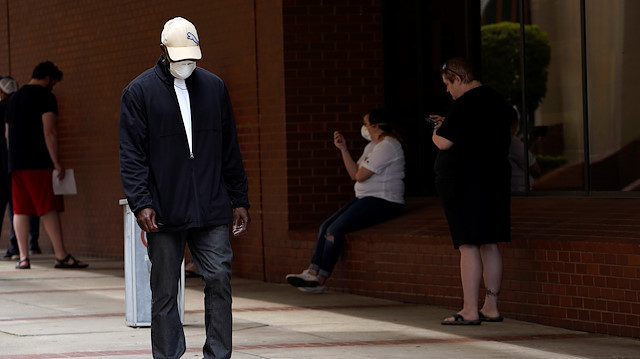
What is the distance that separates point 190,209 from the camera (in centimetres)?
637

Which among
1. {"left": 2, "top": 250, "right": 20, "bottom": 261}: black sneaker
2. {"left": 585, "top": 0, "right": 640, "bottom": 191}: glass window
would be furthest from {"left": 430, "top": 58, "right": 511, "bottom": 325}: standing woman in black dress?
{"left": 2, "top": 250, "right": 20, "bottom": 261}: black sneaker

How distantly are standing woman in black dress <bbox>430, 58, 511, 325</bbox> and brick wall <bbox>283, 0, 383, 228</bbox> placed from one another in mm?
2975

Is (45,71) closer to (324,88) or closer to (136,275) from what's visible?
(324,88)

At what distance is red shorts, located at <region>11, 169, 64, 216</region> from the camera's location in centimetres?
1328

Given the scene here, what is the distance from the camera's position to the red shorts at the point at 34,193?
13.3 m

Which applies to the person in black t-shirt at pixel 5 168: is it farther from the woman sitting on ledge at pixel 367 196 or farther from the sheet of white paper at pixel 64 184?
the woman sitting on ledge at pixel 367 196

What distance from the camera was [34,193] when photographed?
13297 mm

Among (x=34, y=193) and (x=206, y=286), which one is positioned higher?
(x=34, y=193)

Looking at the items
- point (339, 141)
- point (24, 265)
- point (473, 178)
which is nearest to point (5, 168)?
point (24, 265)

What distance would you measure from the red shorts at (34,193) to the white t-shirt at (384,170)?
380 cm

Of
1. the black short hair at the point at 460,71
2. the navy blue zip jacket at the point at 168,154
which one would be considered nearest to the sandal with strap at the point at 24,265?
the black short hair at the point at 460,71

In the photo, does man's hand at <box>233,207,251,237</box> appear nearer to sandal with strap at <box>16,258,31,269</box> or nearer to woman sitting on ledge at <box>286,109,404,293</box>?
woman sitting on ledge at <box>286,109,404,293</box>

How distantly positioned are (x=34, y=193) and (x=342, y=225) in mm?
3952

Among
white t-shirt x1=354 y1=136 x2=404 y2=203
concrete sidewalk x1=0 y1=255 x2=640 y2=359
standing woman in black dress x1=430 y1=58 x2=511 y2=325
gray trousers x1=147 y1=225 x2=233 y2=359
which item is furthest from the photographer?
white t-shirt x1=354 y1=136 x2=404 y2=203
